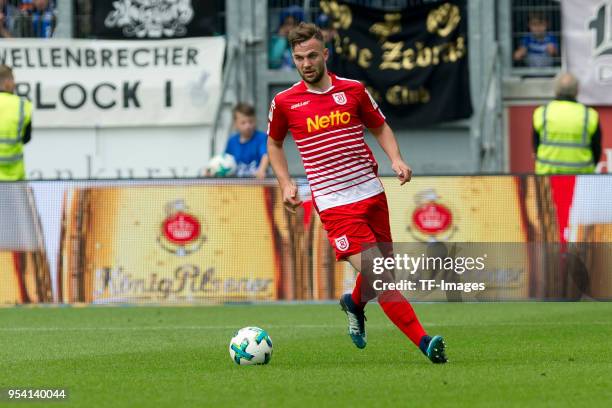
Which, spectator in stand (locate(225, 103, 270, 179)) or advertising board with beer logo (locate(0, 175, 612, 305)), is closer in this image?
advertising board with beer logo (locate(0, 175, 612, 305))

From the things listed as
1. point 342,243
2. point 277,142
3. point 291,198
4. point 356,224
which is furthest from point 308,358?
point 277,142

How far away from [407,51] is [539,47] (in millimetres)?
1995

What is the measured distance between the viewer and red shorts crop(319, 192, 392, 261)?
8945 mm

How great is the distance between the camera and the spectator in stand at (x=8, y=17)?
2127cm

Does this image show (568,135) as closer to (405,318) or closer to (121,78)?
(405,318)

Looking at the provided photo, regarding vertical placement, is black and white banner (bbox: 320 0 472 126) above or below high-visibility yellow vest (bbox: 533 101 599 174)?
above

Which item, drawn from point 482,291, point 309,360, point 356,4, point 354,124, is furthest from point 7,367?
point 356,4

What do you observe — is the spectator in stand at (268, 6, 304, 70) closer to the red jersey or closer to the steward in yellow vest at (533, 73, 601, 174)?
the steward in yellow vest at (533, 73, 601, 174)

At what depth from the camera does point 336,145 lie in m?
9.07

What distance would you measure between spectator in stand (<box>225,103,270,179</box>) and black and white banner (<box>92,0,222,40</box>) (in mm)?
4879

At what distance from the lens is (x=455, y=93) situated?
2083 centimetres

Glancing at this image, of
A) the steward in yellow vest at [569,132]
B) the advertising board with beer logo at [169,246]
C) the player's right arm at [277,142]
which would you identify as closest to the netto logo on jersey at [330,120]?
the player's right arm at [277,142]

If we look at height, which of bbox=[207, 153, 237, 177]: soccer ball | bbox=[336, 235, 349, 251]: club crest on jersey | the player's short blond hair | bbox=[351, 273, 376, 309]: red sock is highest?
the player's short blond hair

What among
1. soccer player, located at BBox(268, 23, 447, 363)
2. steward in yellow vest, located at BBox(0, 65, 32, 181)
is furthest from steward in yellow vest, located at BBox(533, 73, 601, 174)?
soccer player, located at BBox(268, 23, 447, 363)
